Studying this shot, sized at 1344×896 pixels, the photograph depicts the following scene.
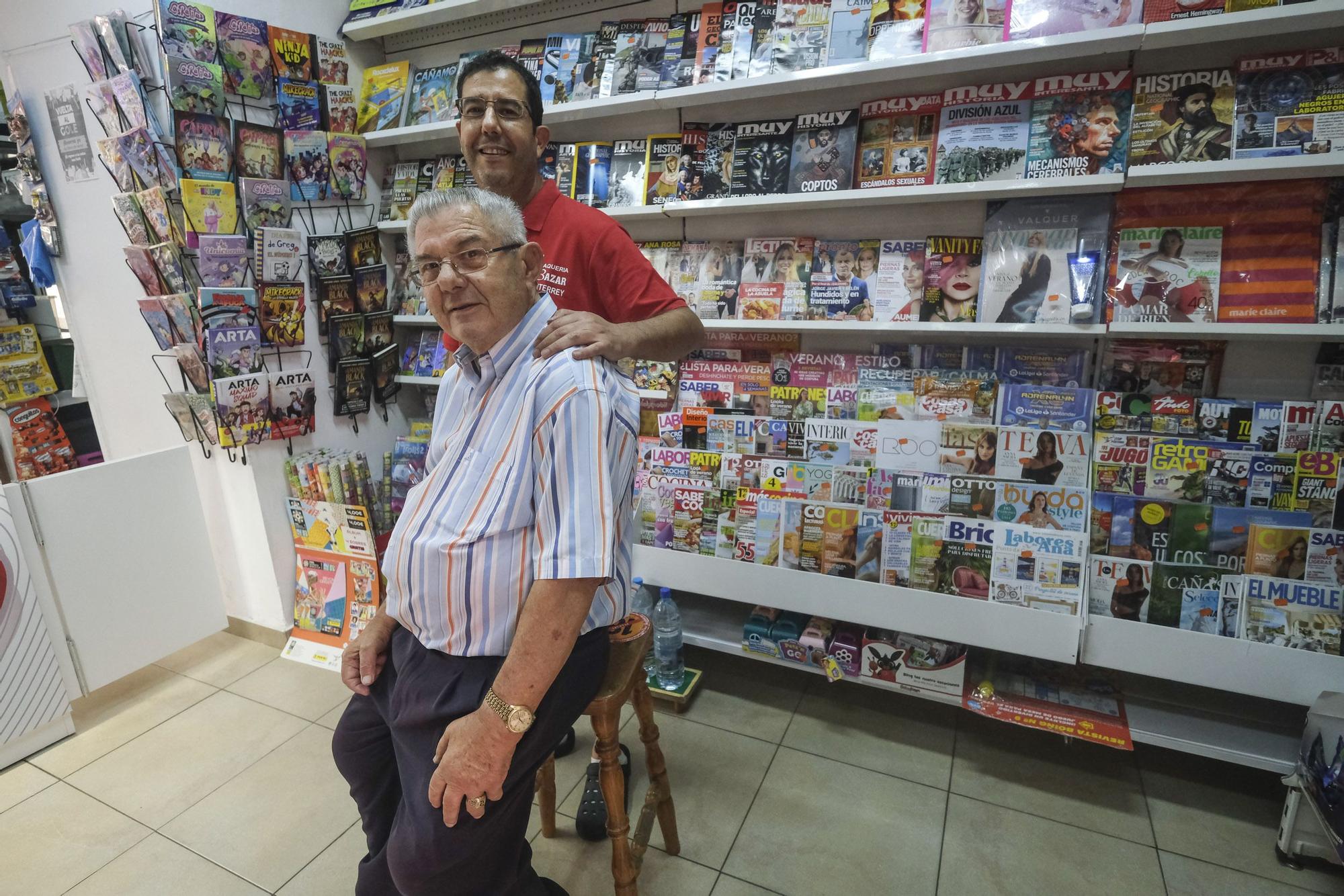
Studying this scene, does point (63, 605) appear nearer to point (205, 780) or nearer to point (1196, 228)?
point (205, 780)

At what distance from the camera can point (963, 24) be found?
1886mm

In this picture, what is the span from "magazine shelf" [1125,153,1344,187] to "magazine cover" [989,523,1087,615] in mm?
974

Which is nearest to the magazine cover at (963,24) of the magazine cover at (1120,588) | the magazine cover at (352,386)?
the magazine cover at (1120,588)

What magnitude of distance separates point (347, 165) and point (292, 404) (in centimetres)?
104

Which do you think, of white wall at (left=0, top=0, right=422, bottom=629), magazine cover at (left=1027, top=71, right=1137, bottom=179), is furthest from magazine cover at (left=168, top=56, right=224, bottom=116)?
magazine cover at (left=1027, top=71, right=1137, bottom=179)

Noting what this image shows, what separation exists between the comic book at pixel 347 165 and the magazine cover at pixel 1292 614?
3420mm

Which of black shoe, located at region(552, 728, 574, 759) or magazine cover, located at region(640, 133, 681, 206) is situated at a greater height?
magazine cover, located at region(640, 133, 681, 206)

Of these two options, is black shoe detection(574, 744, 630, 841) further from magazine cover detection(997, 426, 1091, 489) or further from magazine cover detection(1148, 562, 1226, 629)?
magazine cover detection(1148, 562, 1226, 629)

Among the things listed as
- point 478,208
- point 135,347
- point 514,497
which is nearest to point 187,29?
point 135,347

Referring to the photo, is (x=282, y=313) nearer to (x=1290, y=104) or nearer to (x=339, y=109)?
(x=339, y=109)

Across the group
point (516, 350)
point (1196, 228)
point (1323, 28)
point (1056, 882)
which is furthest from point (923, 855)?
point (1323, 28)

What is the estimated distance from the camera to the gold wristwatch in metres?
1.11

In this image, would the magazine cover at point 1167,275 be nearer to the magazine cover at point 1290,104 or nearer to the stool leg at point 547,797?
the magazine cover at point 1290,104

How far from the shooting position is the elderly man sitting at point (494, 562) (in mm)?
1114
